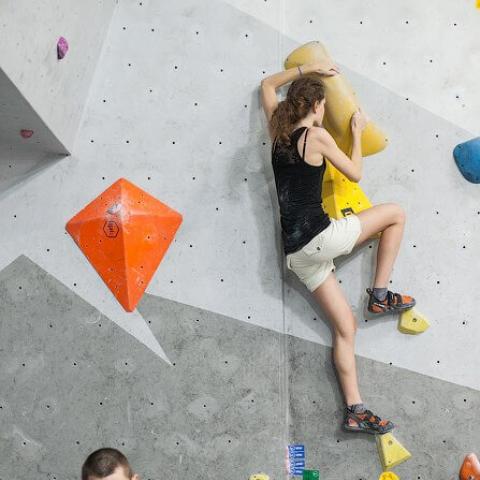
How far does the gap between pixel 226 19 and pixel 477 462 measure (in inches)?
77.0

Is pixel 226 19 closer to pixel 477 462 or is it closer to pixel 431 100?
pixel 431 100

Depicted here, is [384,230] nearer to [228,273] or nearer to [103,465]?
[228,273]

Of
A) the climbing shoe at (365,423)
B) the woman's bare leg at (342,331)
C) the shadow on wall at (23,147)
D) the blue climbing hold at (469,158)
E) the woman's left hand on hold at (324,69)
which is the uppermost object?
the woman's left hand on hold at (324,69)

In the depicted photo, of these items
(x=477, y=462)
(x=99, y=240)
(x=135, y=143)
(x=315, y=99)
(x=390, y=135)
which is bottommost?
(x=477, y=462)

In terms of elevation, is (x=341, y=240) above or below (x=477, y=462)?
above

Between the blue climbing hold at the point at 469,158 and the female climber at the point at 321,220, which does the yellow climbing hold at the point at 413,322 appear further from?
the blue climbing hold at the point at 469,158

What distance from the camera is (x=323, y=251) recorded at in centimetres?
276

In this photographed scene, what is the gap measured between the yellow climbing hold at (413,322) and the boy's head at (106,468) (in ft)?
4.32

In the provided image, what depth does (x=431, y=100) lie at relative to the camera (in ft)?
9.85

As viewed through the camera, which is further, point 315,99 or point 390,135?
point 390,135

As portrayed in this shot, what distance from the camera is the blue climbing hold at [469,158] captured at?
9.52 ft

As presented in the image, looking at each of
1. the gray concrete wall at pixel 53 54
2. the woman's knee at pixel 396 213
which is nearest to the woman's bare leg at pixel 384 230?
the woman's knee at pixel 396 213

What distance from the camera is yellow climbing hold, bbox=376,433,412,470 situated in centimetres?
292

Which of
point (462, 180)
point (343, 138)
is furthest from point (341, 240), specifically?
point (462, 180)
